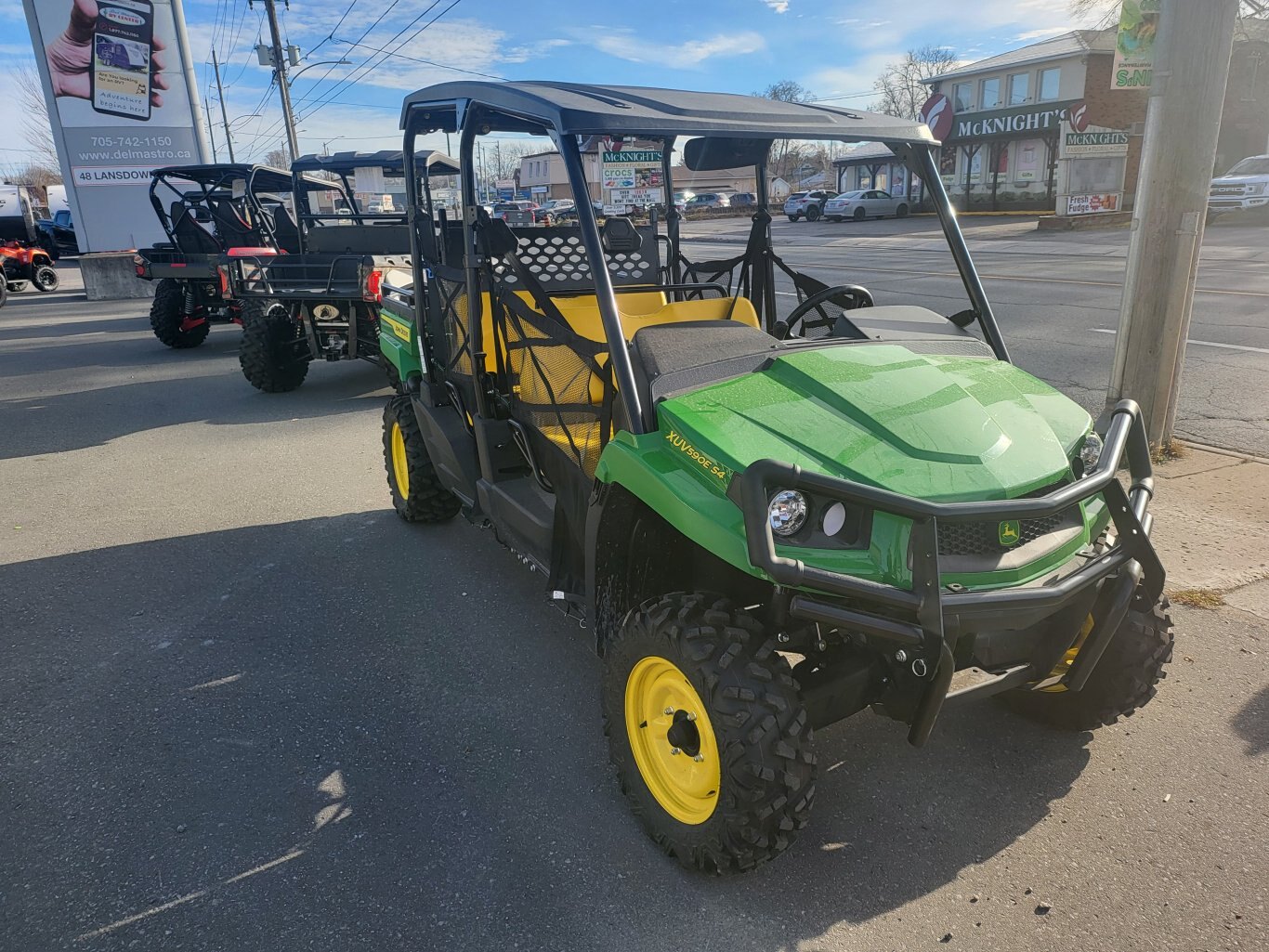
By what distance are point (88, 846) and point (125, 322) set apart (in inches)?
592

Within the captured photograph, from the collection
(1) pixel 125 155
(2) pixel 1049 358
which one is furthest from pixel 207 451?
A: (1) pixel 125 155

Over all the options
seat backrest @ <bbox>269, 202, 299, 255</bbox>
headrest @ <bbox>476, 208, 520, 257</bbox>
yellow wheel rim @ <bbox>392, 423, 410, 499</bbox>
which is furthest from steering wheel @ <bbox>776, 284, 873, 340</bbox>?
seat backrest @ <bbox>269, 202, 299, 255</bbox>

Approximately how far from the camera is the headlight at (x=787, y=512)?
89.2 inches

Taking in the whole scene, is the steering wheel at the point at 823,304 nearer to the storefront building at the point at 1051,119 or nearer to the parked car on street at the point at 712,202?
the storefront building at the point at 1051,119

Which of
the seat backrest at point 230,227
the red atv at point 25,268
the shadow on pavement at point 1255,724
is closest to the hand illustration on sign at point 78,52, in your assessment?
the red atv at point 25,268

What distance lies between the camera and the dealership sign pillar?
63.3ft

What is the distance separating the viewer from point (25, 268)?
21031 mm

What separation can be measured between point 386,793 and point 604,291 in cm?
174

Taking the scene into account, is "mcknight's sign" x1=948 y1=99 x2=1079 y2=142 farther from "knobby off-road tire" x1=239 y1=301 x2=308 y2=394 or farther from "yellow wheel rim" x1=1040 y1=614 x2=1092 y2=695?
"yellow wheel rim" x1=1040 y1=614 x2=1092 y2=695

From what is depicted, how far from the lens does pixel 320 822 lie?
9.05 ft

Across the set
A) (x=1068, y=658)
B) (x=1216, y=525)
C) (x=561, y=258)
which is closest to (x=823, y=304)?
(x=561, y=258)

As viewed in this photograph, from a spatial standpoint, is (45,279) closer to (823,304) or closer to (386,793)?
(823,304)

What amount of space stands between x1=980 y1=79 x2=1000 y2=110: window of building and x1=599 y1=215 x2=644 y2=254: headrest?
39865mm

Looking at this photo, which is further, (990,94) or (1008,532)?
(990,94)
